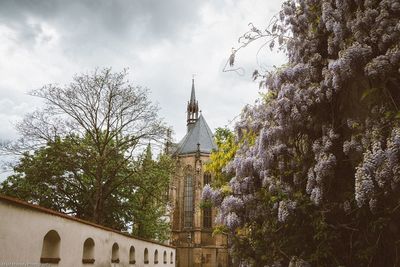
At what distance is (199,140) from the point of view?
159 feet

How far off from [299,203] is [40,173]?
51.5 feet

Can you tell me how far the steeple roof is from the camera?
4703cm

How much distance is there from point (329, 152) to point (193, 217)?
38.8m

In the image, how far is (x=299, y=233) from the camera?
18.0 ft

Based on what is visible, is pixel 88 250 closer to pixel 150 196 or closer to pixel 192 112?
pixel 150 196

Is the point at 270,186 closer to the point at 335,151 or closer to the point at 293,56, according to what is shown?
the point at 335,151

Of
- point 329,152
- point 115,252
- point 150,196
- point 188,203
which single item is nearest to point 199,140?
point 188,203

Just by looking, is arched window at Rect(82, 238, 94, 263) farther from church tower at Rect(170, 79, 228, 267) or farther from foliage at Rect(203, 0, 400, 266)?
church tower at Rect(170, 79, 228, 267)

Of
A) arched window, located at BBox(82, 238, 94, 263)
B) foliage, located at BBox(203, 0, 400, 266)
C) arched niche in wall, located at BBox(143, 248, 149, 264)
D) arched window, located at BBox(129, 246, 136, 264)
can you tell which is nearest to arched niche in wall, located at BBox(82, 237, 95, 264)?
arched window, located at BBox(82, 238, 94, 263)

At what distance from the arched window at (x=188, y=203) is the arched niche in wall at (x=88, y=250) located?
33644mm

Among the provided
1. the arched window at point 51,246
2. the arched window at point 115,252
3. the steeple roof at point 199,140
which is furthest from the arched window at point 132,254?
the steeple roof at point 199,140

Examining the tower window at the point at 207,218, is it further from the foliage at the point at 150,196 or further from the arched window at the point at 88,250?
the arched window at the point at 88,250

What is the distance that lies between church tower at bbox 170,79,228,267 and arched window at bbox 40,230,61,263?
3045cm

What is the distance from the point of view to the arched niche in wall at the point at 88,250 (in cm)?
991
